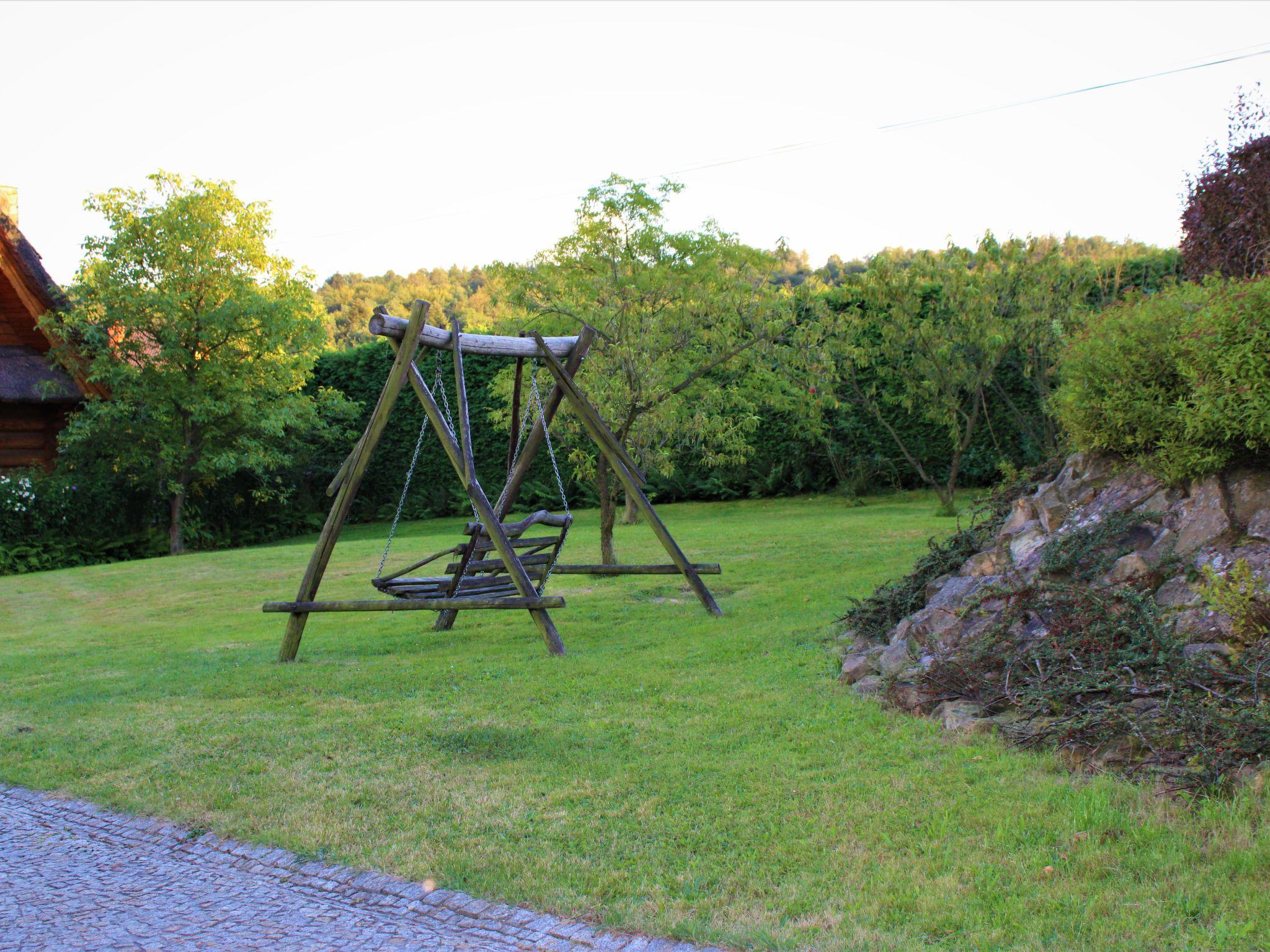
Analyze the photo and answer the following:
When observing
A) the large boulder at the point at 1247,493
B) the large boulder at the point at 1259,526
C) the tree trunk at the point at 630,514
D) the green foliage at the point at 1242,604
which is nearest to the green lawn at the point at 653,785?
the green foliage at the point at 1242,604

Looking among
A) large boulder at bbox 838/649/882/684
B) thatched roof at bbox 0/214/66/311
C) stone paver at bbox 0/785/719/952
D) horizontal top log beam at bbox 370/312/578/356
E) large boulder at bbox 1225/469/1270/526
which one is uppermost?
thatched roof at bbox 0/214/66/311

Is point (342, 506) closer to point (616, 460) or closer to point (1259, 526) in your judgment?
point (616, 460)

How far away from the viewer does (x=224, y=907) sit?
12.6 ft

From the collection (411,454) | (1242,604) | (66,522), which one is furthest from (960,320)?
(66,522)

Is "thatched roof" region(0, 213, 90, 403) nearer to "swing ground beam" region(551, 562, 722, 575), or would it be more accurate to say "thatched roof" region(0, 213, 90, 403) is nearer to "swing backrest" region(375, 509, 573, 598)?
"swing backrest" region(375, 509, 573, 598)

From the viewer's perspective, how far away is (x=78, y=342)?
20.1m

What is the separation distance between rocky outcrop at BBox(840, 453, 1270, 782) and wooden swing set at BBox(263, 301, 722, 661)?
2.53 meters

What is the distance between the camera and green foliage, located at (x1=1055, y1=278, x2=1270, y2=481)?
572 cm

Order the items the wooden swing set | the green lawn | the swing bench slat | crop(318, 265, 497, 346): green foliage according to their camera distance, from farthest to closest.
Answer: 1. crop(318, 265, 497, 346): green foliage
2. the wooden swing set
3. the swing bench slat
4. the green lawn

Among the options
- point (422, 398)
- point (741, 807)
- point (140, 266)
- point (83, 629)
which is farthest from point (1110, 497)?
point (140, 266)

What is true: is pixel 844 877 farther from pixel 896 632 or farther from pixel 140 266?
pixel 140 266

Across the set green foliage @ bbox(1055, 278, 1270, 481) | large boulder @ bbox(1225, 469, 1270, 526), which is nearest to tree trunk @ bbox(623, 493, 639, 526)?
green foliage @ bbox(1055, 278, 1270, 481)

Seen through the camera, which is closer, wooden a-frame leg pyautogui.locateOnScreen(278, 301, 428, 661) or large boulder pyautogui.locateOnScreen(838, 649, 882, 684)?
large boulder pyautogui.locateOnScreen(838, 649, 882, 684)

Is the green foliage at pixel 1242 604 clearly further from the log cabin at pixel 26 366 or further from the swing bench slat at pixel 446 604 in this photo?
the log cabin at pixel 26 366
